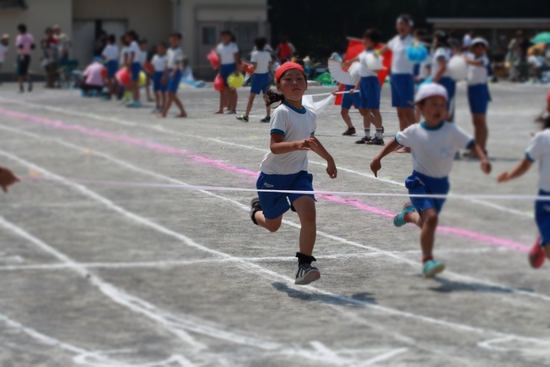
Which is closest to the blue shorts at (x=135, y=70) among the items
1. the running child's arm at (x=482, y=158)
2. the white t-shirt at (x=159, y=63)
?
the white t-shirt at (x=159, y=63)

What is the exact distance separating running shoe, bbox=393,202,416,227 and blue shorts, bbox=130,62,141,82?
16.0 m

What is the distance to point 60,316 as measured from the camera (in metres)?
11.0

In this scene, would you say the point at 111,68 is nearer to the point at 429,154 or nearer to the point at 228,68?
the point at 228,68

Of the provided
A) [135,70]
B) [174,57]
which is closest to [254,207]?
[174,57]

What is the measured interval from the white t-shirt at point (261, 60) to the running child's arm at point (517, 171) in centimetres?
122

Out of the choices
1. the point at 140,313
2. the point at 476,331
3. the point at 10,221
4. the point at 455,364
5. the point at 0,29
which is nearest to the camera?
the point at 455,364

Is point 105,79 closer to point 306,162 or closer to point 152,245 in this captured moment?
point 152,245

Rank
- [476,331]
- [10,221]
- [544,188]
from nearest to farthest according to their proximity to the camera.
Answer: [544,188], [476,331], [10,221]

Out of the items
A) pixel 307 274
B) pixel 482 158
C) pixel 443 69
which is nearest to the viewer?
pixel 482 158

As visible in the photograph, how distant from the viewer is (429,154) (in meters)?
3.48

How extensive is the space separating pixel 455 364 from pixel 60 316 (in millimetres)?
4965

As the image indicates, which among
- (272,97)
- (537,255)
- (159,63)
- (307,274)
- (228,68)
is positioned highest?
(228,68)

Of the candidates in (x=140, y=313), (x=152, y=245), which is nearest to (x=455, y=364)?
(x=140, y=313)

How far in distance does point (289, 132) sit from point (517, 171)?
0.94 meters
